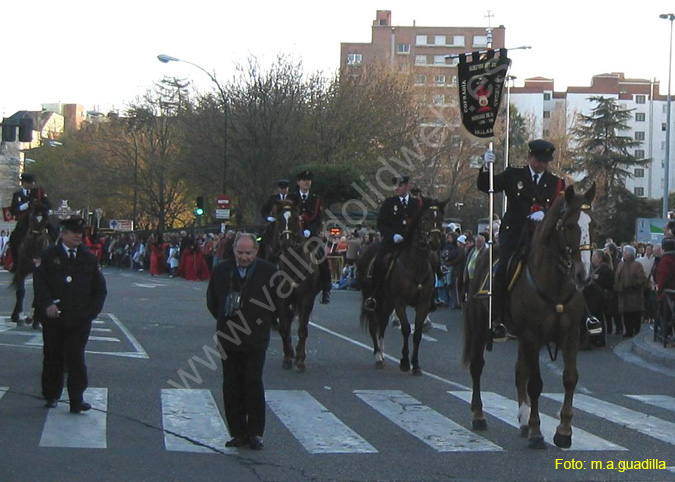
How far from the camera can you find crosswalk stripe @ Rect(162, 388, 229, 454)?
30.7ft

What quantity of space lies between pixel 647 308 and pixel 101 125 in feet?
215

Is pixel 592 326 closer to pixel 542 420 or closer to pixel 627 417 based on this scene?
pixel 542 420

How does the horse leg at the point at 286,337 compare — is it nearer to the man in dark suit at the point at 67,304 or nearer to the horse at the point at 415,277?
the horse at the point at 415,277

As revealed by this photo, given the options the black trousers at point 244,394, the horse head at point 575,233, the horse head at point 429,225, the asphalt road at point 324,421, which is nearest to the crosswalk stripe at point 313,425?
the asphalt road at point 324,421

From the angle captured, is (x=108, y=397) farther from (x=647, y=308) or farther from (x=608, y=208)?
(x=608, y=208)

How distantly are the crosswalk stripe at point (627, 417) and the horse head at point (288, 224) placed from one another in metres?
4.33

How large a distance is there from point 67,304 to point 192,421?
1.80m

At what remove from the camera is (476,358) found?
1100 cm

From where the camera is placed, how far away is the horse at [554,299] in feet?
31.0

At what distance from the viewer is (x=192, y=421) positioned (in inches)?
413

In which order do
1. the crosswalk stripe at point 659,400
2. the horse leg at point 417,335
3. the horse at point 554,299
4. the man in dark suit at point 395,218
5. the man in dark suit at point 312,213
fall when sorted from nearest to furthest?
1. the horse at point 554,299
2. the crosswalk stripe at point 659,400
3. the horse leg at point 417,335
4. the man in dark suit at point 395,218
5. the man in dark suit at point 312,213

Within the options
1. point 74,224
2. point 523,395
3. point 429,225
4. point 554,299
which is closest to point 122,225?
point 429,225

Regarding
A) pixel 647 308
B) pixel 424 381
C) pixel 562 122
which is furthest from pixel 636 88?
pixel 424 381

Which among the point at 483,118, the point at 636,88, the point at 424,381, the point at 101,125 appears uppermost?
the point at 636,88
